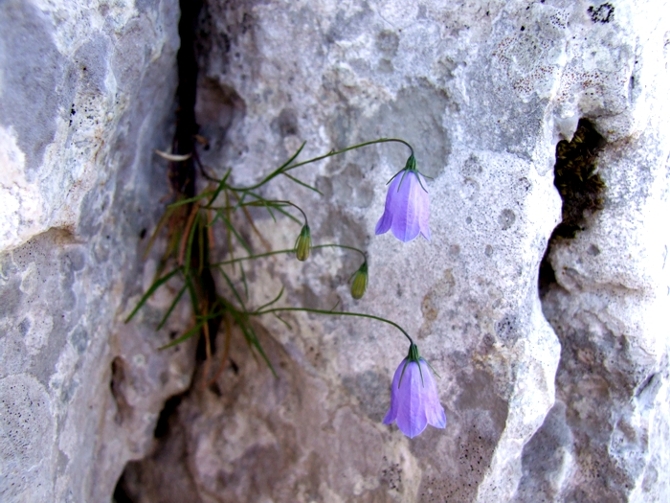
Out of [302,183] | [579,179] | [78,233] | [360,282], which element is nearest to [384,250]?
[360,282]

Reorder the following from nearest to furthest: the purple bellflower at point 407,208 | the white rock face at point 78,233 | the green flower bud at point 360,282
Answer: the white rock face at point 78,233 < the purple bellflower at point 407,208 < the green flower bud at point 360,282

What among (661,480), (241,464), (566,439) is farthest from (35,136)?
(661,480)

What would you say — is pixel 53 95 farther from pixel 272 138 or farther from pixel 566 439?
pixel 566 439

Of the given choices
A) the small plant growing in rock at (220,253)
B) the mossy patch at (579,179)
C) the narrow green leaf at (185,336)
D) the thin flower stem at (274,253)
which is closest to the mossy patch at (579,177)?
the mossy patch at (579,179)

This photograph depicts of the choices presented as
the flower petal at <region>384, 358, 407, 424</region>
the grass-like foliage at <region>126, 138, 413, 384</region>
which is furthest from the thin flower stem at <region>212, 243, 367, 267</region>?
the flower petal at <region>384, 358, 407, 424</region>

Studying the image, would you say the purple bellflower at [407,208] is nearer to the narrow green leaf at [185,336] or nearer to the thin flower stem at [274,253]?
the thin flower stem at [274,253]

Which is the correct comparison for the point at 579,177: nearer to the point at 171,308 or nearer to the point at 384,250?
the point at 384,250
